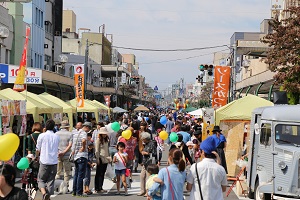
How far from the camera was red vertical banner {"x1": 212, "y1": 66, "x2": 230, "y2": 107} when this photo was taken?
2800 cm

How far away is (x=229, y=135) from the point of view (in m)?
20.4

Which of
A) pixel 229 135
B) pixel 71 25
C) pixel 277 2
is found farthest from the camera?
pixel 71 25

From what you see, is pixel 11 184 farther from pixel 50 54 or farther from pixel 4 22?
pixel 50 54

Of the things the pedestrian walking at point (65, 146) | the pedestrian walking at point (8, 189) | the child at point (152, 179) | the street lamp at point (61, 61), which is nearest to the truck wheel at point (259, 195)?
the child at point (152, 179)

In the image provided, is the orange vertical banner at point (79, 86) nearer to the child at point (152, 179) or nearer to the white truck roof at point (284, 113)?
the white truck roof at point (284, 113)

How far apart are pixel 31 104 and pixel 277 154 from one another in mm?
11655

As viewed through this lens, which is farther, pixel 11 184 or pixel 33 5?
pixel 33 5

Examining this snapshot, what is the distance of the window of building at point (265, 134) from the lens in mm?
13622

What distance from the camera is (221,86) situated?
28266 millimetres

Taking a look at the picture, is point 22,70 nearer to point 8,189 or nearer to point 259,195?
point 259,195

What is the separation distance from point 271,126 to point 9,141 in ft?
25.2

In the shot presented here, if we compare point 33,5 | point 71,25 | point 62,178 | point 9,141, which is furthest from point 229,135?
point 71,25

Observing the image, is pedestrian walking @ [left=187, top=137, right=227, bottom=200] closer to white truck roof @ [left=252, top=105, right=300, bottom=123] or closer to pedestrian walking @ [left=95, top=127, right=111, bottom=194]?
white truck roof @ [left=252, top=105, right=300, bottom=123]

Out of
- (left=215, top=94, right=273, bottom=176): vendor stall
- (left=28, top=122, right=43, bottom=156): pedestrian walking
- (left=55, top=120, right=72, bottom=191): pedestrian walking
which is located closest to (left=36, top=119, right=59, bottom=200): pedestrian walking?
(left=55, top=120, right=72, bottom=191): pedestrian walking
